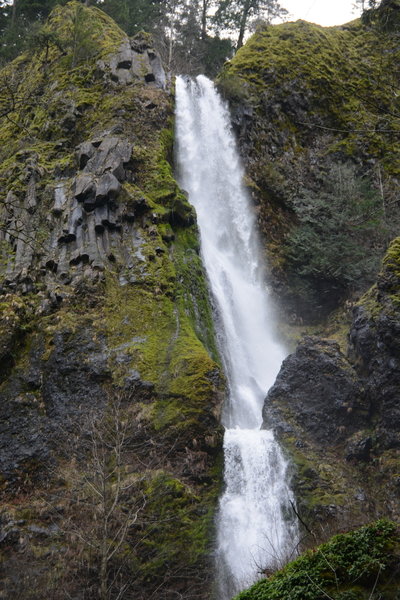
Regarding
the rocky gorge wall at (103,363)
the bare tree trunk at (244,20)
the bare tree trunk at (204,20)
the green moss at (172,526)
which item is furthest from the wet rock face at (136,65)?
the green moss at (172,526)

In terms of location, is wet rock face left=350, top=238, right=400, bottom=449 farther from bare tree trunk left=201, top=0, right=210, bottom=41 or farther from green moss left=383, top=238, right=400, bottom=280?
bare tree trunk left=201, top=0, right=210, bottom=41

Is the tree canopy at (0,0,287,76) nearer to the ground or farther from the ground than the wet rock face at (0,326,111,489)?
farther from the ground

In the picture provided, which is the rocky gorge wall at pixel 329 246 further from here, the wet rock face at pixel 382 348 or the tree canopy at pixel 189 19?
the tree canopy at pixel 189 19

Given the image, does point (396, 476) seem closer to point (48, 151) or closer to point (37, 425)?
point (37, 425)

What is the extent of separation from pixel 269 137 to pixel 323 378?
1517cm

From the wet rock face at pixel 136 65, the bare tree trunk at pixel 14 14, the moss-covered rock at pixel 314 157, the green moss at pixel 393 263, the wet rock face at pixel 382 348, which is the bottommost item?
the wet rock face at pixel 382 348

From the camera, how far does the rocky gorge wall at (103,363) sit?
8.84m

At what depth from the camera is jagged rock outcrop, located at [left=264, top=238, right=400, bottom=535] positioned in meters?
11.2

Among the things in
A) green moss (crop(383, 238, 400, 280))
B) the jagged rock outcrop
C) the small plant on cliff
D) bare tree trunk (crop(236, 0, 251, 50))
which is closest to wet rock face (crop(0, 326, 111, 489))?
the jagged rock outcrop

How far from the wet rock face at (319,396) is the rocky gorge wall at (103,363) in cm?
240

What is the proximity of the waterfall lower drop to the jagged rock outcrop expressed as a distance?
741 millimetres

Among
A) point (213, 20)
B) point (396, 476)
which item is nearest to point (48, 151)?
point (396, 476)

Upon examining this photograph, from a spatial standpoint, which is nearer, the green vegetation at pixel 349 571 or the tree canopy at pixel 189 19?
the green vegetation at pixel 349 571

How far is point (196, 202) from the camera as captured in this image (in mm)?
21359
